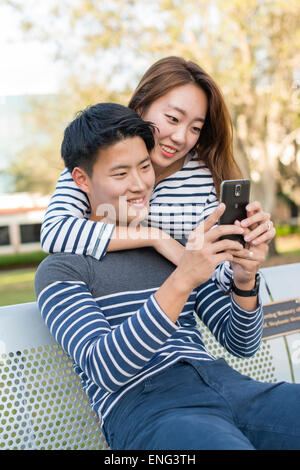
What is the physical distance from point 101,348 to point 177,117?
124 centimetres

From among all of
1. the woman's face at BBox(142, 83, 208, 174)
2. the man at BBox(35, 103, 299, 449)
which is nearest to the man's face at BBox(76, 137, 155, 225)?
the man at BBox(35, 103, 299, 449)

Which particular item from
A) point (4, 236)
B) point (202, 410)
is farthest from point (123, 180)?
point (4, 236)

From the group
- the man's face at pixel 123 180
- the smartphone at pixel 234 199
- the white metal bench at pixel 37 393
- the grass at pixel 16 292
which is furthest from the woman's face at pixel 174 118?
the grass at pixel 16 292

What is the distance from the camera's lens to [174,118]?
2.55 meters

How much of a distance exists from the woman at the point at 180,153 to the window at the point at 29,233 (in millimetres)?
29729

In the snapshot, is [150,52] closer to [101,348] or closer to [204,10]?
[204,10]

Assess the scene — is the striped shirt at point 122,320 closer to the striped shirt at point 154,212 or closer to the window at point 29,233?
the striped shirt at point 154,212

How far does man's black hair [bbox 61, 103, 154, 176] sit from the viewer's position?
2.14m

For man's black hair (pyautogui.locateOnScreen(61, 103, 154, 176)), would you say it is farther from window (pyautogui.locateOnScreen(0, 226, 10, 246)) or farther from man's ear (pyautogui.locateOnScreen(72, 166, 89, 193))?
window (pyautogui.locateOnScreen(0, 226, 10, 246))

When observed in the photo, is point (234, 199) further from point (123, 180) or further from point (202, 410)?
point (202, 410)

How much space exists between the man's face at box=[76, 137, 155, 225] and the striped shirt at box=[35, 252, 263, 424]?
0.19m

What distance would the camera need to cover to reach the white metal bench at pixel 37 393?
2.31m
